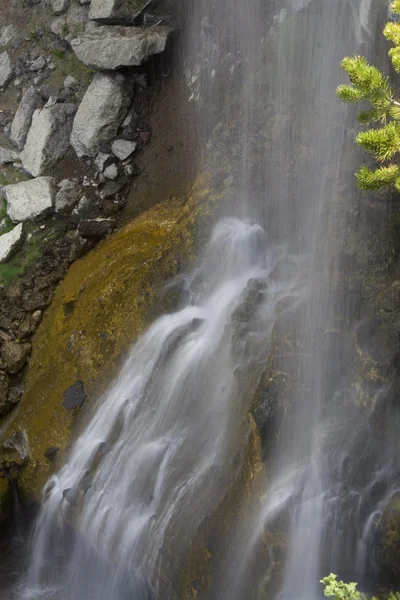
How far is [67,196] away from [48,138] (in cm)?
191

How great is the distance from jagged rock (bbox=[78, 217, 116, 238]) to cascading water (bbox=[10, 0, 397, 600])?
2819 mm

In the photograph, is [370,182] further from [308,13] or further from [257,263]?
[308,13]

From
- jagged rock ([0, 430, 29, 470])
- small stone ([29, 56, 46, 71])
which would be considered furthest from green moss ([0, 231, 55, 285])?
small stone ([29, 56, 46, 71])

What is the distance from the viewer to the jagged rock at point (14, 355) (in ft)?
44.1

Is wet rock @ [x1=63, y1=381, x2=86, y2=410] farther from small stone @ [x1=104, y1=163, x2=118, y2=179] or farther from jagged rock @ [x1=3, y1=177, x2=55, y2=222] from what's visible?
small stone @ [x1=104, y1=163, x2=118, y2=179]

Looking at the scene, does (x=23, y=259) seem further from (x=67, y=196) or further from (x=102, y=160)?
(x=102, y=160)

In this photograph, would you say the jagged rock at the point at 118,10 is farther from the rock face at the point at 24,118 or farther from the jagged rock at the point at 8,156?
the jagged rock at the point at 8,156

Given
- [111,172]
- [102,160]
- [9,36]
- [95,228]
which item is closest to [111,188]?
[111,172]

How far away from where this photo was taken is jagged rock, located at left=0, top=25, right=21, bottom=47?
722 inches

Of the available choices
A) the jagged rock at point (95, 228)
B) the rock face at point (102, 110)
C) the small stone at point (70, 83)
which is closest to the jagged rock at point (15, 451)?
the jagged rock at point (95, 228)

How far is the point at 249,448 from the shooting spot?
366 inches

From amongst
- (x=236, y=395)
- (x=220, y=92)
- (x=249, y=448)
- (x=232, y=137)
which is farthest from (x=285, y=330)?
(x=220, y=92)

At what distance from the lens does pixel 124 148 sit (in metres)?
15.1

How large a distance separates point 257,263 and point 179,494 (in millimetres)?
4632
